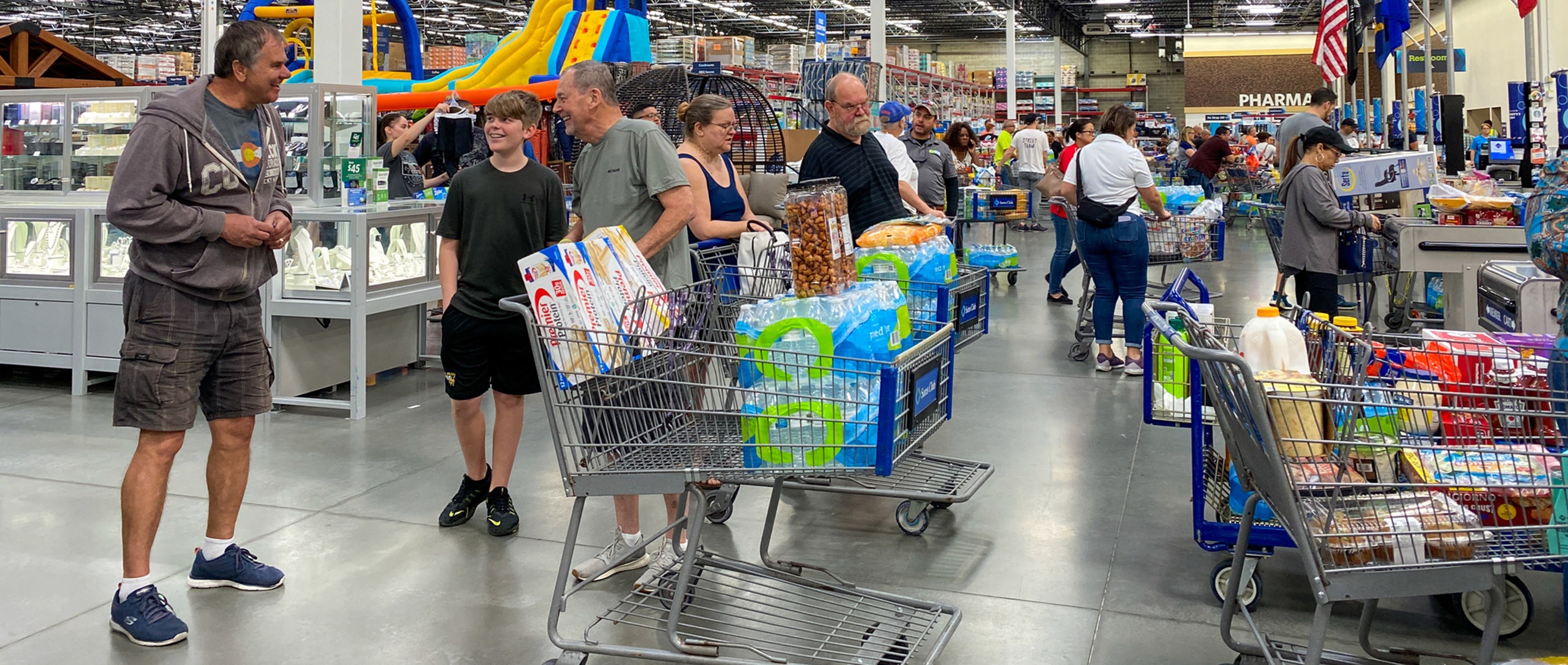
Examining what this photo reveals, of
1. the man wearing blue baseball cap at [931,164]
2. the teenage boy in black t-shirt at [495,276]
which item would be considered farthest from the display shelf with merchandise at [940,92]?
the teenage boy in black t-shirt at [495,276]

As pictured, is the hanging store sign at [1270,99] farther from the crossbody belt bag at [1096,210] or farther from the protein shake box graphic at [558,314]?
the protein shake box graphic at [558,314]

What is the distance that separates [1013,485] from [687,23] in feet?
107

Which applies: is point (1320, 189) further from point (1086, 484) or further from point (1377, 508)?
point (1377, 508)

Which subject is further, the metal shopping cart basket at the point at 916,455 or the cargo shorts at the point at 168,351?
the metal shopping cart basket at the point at 916,455

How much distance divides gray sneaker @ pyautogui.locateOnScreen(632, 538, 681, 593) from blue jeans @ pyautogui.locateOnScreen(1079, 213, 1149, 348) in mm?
3747

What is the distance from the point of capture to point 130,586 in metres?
3.21

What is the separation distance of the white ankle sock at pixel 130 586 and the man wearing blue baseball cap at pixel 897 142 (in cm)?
419

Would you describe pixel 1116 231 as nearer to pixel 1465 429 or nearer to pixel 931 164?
pixel 931 164

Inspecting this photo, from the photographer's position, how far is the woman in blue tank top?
165 inches

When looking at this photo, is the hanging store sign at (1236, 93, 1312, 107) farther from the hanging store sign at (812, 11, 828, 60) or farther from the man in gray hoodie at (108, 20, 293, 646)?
the man in gray hoodie at (108, 20, 293, 646)

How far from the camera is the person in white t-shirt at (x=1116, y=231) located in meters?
6.58

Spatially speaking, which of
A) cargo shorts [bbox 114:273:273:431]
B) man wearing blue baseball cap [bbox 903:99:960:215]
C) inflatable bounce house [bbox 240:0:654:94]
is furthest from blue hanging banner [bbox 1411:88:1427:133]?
cargo shorts [bbox 114:273:273:431]

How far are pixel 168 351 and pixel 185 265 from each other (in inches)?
9.3

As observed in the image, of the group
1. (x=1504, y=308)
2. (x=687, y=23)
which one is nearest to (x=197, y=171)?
(x=1504, y=308)
